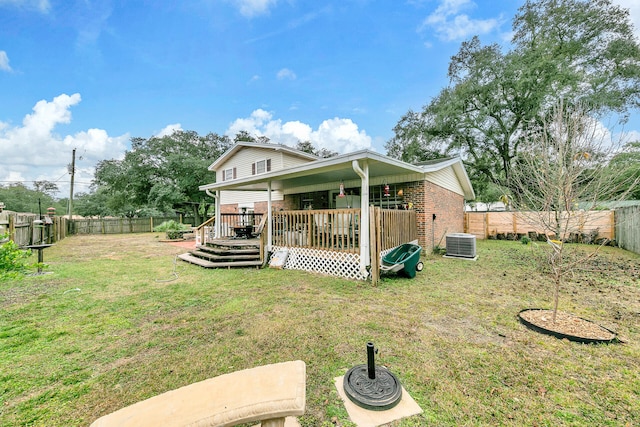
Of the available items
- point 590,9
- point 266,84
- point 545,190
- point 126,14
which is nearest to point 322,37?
point 266,84

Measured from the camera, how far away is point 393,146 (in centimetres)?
2148

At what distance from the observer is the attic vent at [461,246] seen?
815cm

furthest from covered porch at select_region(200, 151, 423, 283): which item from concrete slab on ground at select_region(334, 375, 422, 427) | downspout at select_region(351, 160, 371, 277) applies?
concrete slab on ground at select_region(334, 375, 422, 427)

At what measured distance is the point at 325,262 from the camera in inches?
258

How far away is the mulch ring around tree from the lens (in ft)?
9.69

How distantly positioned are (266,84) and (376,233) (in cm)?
1417

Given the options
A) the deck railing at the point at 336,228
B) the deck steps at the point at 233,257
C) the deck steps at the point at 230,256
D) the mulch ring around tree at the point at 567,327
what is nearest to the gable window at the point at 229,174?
the deck steps at the point at 230,256

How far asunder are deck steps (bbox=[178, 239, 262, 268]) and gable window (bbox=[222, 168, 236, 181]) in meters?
8.25

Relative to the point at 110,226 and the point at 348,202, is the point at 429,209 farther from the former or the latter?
the point at 110,226

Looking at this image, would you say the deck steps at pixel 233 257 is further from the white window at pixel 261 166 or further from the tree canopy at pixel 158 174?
the tree canopy at pixel 158 174

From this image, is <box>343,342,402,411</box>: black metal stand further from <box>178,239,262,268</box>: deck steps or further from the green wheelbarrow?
<box>178,239,262,268</box>: deck steps

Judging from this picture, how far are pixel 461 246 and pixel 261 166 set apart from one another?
33.8 ft

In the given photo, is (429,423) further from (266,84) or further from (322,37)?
(266,84)

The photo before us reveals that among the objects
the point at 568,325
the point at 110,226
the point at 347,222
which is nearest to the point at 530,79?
the point at 347,222
